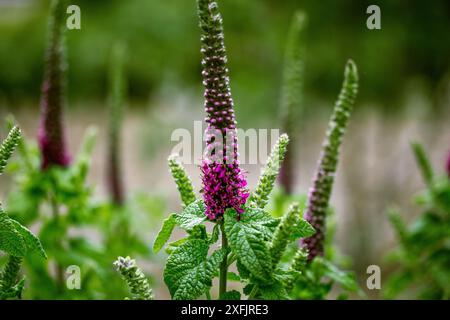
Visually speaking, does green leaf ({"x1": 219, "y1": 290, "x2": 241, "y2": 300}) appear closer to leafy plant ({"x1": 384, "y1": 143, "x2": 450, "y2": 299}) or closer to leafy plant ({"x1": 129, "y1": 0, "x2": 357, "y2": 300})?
leafy plant ({"x1": 129, "y1": 0, "x2": 357, "y2": 300})

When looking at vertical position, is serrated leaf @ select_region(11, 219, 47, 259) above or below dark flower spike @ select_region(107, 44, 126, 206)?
below

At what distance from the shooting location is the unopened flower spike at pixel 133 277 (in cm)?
88

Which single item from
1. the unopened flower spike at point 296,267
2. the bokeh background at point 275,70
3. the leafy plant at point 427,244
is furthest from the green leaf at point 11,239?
the bokeh background at point 275,70

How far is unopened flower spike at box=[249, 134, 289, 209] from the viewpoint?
3.23 ft

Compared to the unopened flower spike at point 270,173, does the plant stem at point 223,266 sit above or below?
below

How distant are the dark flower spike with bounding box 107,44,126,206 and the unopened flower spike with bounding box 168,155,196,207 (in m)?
0.97

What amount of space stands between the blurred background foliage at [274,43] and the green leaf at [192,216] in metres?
2.00

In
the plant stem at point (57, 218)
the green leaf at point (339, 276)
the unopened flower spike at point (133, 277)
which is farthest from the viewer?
the plant stem at point (57, 218)

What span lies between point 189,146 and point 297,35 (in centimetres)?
50

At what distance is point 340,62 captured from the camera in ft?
10.7

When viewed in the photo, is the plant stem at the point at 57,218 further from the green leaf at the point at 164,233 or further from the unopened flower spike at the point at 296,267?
the unopened flower spike at the point at 296,267

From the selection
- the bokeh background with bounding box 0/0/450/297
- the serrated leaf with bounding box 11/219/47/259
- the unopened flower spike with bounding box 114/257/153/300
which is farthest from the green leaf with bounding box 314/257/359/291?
the bokeh background with bounding box 0/0/450/297
